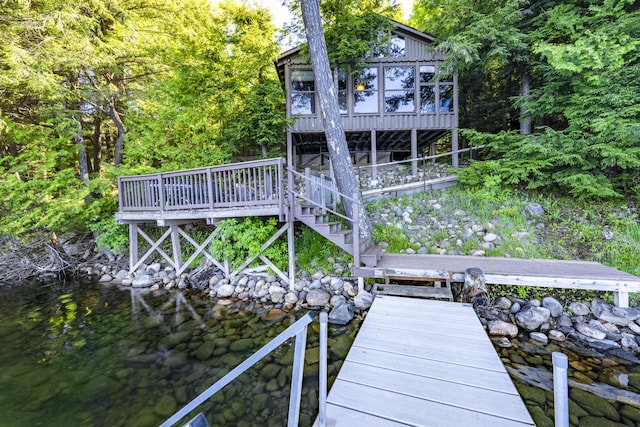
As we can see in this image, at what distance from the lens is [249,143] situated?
955 cm

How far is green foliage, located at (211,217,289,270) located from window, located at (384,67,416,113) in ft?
22.8

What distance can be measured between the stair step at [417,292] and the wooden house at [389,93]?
19.7 feet

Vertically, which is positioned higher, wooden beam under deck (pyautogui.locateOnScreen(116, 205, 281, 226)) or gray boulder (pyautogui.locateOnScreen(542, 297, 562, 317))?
wooden beam under deck (pyautogui.locateOnScreen(116, 205, 281, 226))

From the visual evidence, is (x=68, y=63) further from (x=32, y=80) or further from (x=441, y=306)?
(x=441, y=306)

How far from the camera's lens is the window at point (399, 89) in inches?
391

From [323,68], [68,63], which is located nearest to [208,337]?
[323,68]

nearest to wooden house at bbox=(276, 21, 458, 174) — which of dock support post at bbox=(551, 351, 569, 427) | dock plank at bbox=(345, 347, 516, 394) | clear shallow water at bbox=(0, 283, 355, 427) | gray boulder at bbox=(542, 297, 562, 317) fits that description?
gray boulder at bbox=(542, 297, 562, 317)

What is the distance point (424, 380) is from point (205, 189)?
5.40m

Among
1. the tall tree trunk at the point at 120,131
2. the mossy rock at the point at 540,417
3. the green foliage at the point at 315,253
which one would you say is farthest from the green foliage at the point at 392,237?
the tall tree trunk at the point at 120,131

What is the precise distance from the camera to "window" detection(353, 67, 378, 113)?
9.97 meters

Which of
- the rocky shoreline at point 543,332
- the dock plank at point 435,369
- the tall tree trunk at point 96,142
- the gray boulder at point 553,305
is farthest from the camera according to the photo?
the tall tree trunk at point 96,142

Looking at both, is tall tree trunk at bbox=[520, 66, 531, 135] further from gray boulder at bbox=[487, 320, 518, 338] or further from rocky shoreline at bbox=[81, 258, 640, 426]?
gray boulder at bbox=[487, 320, 518, 338]

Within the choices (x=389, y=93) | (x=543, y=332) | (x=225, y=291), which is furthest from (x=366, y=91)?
(x=543, y=332)

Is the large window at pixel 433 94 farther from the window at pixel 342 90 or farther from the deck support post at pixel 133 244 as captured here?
the deck support post at pixel 133 244
